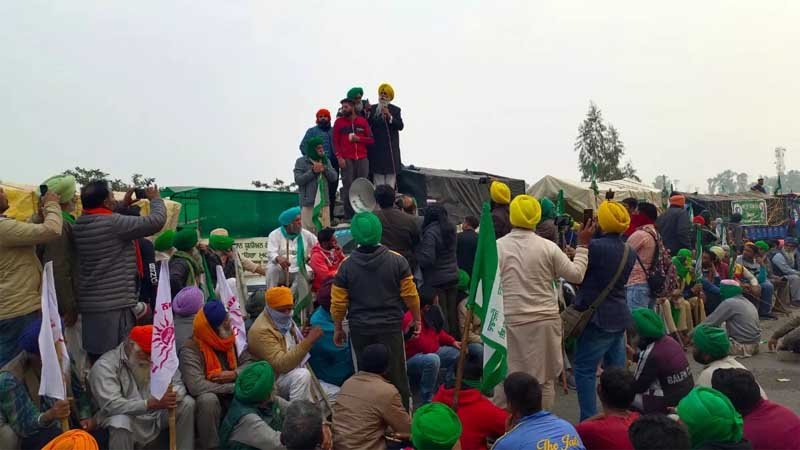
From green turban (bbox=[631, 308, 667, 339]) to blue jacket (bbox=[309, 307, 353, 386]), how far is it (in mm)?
2436

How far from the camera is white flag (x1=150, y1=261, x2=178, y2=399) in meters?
4.39

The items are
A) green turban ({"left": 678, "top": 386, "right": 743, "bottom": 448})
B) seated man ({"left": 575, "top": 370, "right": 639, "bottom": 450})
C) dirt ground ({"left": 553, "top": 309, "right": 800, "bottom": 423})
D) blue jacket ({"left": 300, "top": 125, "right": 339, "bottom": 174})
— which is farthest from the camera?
blue jacket ({"left": 300, "top": 125, "right": 339, "bottom": 174})

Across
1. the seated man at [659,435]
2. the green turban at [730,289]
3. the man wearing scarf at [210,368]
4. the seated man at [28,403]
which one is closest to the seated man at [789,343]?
the green turban at [730,289]

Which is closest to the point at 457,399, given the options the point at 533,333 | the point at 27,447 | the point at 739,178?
the point at 533,333

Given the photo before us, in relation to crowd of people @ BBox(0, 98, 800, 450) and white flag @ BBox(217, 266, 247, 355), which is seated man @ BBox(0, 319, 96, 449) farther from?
white flag @ BBox(217, 266, 247, 355)

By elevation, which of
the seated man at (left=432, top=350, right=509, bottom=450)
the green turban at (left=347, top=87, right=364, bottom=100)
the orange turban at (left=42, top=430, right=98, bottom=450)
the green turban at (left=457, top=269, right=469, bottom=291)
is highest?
the green turban at (left=347, top=87, right=364, bottom=100)

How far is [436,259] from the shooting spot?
645cm

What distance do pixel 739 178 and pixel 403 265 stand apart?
13126 centimetres

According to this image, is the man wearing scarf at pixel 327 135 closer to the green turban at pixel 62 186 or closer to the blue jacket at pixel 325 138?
the blue jacket at pixel 325 138

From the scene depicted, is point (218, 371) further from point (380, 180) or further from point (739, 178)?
point (739, 178)

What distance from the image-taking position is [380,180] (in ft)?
32.8

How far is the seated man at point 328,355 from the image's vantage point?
18.8ft

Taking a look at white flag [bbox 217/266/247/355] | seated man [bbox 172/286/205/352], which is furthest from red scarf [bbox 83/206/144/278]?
white flag [bbox 217/266/247/355]

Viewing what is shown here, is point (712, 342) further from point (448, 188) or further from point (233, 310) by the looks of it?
point (448, 188)
